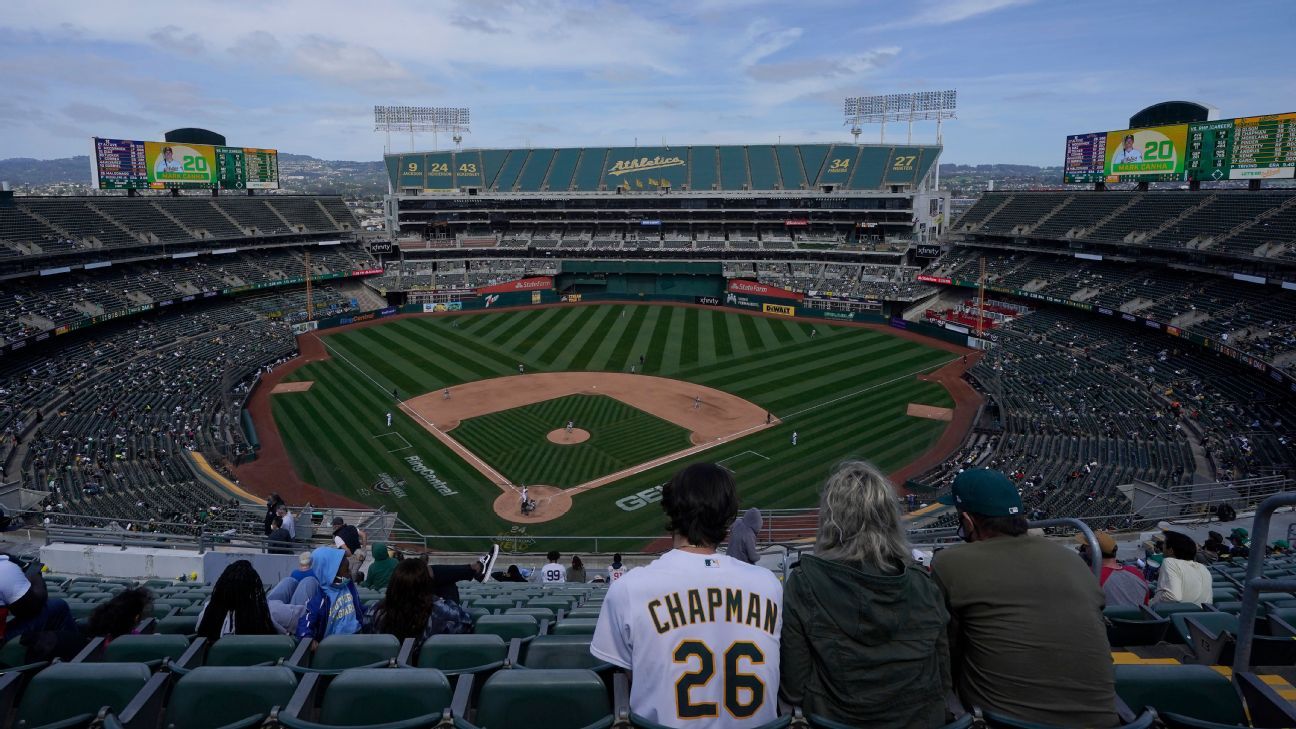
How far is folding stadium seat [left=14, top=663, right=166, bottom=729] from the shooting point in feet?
14.3

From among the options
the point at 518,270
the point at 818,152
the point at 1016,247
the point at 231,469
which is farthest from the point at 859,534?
the point at 818,152

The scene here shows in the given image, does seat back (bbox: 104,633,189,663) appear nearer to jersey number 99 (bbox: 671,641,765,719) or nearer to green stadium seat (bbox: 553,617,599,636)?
green stadium seat (bbox: 553,617,599,636)

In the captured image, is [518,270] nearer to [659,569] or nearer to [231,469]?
[231,469]

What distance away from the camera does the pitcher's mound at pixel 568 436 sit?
112 feet

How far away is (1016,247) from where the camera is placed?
5900 cm

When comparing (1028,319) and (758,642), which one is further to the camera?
(1028,319)

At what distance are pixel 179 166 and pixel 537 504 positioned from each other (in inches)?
2153

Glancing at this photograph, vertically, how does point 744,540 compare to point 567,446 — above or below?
above

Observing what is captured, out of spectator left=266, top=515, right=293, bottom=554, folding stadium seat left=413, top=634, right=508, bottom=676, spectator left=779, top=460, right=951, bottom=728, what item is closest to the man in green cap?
spectator left=779, top=460, right=951, bottom=728

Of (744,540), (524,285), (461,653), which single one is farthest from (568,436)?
(524,285)

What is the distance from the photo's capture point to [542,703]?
13.4 ft

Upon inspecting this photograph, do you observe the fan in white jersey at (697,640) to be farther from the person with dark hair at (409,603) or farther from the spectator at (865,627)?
the person with dark hair at (409,603)

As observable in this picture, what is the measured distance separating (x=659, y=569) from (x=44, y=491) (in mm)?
29552

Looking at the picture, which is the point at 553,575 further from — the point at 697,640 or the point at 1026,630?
the point at 1026,630
